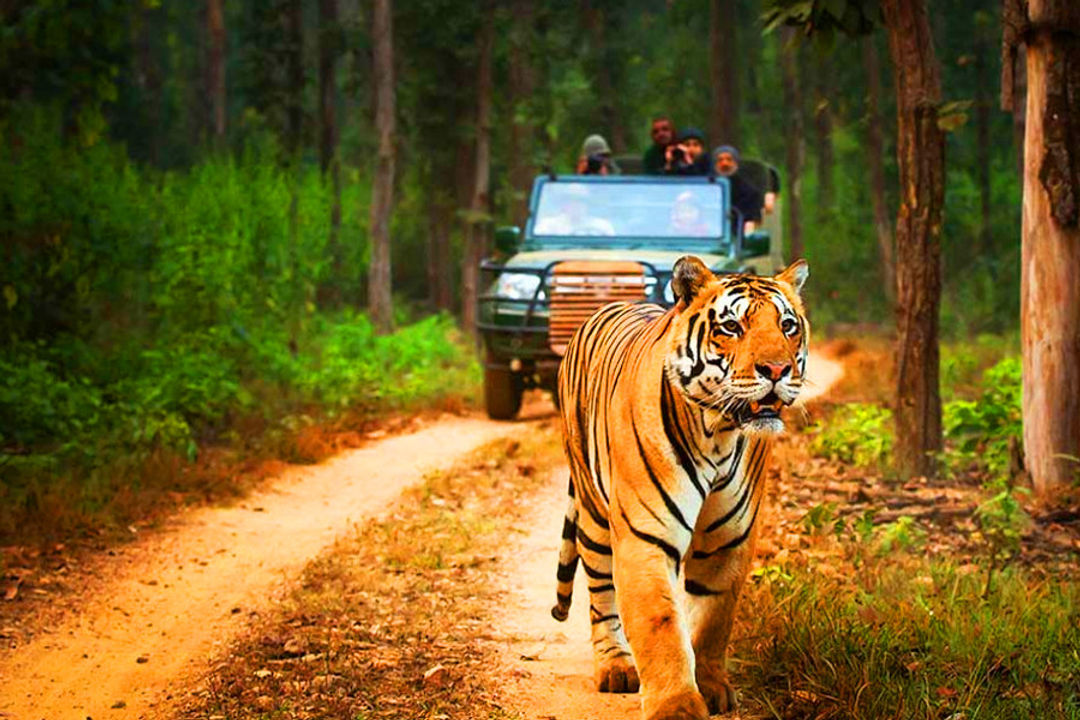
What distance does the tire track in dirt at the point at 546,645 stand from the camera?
5.37 meters

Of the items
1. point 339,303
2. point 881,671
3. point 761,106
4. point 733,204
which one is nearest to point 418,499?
point 881,671

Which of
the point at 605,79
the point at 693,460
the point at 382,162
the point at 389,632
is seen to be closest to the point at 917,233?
the point at 389,632

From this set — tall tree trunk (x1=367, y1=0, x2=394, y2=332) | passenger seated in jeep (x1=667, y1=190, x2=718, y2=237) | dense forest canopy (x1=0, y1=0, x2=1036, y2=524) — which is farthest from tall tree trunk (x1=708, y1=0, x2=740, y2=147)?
passenger seated in jeep (x1=667, y1=190, x2=718, y2=237)

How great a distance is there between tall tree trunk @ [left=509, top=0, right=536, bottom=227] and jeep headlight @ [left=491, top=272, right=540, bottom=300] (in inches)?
320

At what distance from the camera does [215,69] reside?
2895 cm

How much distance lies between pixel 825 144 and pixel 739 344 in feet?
96.6

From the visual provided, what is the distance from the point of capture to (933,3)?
1156 inches

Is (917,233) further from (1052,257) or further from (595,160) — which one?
(595,160)

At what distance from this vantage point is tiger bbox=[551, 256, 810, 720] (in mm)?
4566

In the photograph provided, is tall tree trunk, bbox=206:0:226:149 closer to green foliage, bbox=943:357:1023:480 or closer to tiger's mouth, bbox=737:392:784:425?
green foliage, bbox=943:357:1023:480

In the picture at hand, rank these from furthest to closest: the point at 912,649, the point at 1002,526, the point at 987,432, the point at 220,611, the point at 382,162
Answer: the point at 382,162 < the point at 987,432 < the point at 1002,526 < the point at 220,611 < the point at 912,649

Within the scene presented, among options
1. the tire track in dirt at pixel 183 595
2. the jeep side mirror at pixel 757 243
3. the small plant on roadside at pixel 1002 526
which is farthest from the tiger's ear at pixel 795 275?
the jeep side mirror at pixel 757 243

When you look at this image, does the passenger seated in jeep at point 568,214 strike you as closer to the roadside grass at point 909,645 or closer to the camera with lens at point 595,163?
the camera with lens at point 595,163

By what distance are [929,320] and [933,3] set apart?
21.4 meters
